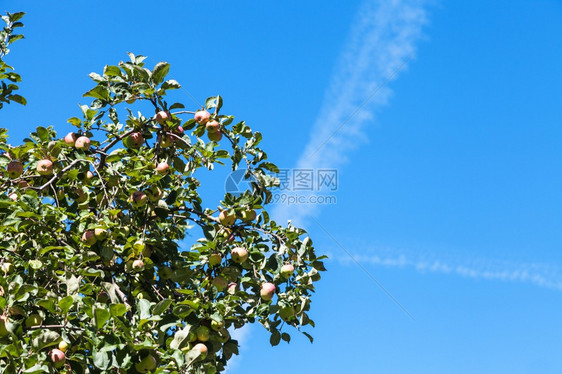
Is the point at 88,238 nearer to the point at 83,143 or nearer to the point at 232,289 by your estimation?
the point at 83,143

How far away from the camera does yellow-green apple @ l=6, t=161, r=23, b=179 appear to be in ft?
14.7

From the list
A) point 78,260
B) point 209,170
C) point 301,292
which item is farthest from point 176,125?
point 301,292

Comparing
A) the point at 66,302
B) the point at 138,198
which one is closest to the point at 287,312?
the point at 138,198

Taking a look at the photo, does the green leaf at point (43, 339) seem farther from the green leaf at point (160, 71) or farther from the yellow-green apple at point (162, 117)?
the green leaf at point (160, 71)

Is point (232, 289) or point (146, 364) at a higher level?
point (232, 289)

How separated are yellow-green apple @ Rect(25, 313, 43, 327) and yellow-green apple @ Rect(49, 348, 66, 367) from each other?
22 cm

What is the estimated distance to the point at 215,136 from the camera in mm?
4516

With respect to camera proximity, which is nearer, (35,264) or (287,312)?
(35,264)

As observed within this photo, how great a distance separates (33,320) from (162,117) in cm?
163

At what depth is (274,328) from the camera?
169 inches

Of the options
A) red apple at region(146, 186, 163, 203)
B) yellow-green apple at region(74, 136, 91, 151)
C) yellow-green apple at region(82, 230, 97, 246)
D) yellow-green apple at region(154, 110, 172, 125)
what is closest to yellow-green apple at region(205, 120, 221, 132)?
yellow-green apple at region(154, 110, 172, 125)

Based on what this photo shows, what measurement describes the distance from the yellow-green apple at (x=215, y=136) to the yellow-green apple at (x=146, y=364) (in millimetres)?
1754

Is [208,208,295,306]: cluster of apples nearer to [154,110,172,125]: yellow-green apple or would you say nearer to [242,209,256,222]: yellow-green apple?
[242,209,256,222]: yellow-green apple

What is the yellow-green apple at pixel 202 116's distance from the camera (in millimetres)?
4508
